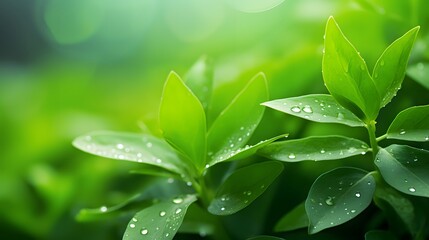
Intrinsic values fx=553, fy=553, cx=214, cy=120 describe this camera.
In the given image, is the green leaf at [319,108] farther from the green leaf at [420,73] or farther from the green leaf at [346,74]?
the green leaf at [420,73]

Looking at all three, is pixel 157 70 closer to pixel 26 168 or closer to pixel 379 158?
pixel 26 168

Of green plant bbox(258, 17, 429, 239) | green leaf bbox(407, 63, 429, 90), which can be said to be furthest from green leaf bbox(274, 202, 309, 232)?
green leaf bbox(407, 63, 429, 90)

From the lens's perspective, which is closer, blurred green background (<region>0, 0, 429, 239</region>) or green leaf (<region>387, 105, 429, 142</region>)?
green leaf (<region>387, 105, 429, 142</region>)

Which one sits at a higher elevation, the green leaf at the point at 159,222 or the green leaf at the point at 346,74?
the green leaf at the point at 346,74

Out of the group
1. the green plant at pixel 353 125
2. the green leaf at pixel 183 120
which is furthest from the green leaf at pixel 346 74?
the green leaf at pixel 183 120

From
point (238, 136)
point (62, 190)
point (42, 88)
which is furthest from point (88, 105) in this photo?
point (238, 136)

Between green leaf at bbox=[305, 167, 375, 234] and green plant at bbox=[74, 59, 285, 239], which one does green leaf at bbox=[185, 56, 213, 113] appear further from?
green leaf at bbox=[305, 167, 375, 234]
